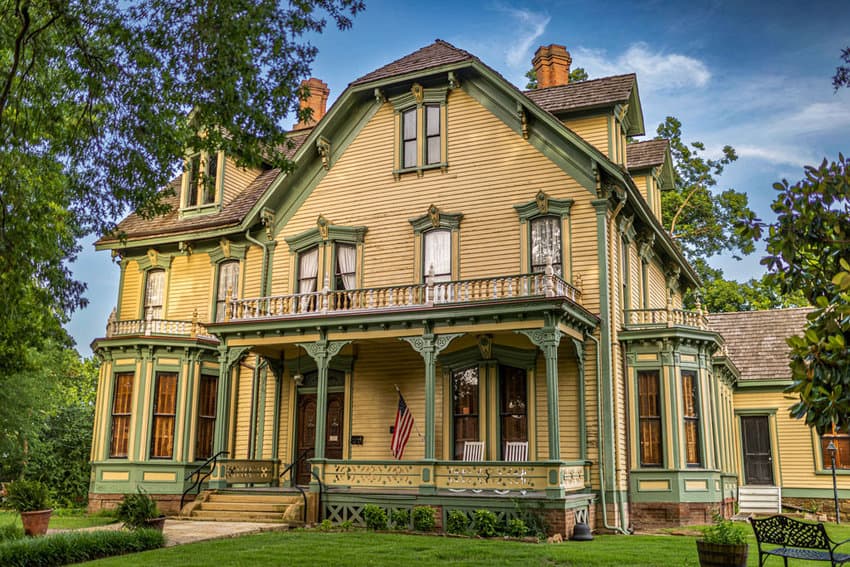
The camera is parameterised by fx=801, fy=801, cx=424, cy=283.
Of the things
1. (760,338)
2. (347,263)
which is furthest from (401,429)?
(760,338)

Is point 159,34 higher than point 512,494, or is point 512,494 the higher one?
point 159,34

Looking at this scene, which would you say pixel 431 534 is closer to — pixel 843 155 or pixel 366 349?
pixel 366 349

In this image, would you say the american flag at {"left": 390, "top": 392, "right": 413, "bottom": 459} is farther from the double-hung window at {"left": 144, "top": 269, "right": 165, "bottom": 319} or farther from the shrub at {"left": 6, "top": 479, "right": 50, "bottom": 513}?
the double-hung window at {"left": 144, "top": 269, "right": 165, "bottom": 319}

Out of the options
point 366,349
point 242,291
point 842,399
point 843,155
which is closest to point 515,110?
point 366,349

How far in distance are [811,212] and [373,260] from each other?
14.6m

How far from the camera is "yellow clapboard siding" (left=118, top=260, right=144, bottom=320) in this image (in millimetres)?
24047

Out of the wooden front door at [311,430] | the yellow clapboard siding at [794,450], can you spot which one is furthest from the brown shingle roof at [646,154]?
the wooden front door at [311,430]

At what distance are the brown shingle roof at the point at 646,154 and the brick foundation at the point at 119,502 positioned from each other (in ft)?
51.5

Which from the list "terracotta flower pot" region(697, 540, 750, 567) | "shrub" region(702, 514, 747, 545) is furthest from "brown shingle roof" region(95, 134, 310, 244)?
"terracotta flower pot" region(697, 540, 750, 567)

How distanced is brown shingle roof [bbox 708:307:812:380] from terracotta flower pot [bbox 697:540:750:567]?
18.4 metres

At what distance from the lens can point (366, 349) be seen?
20.4 meters

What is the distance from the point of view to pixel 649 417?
61.2 ft

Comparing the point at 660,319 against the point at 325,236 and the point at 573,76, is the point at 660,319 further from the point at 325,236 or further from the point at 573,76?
the point at 573,76

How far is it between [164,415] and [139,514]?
25.0 feet
